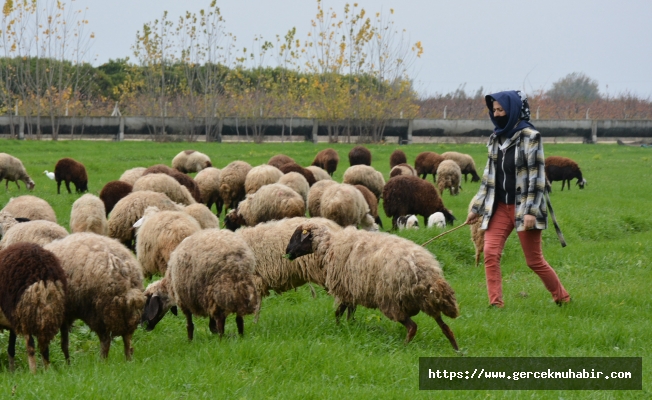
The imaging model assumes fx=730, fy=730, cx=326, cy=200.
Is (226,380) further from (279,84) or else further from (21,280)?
(279,84)

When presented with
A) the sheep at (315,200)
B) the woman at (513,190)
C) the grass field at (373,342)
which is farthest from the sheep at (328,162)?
the woman at (513,190)

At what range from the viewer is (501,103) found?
7754mm

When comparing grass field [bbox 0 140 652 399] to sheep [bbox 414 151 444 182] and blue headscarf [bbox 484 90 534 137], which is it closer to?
blue headscarf [bbox 484 90 534 137]

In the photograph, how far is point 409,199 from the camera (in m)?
14.4

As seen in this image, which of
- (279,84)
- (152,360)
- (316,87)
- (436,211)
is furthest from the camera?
(279,84)

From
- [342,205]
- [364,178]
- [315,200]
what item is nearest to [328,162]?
[364,178]

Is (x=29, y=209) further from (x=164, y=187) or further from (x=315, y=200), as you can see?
(x=315, y=200)

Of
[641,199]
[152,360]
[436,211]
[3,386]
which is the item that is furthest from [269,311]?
[641,199]

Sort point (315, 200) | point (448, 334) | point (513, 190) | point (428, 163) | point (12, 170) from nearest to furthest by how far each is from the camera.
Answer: point (448, 334) → point (513, 190) → point (315, 200) → point (12, 170) → point (428, 163)

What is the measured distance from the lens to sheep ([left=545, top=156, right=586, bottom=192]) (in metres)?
22.1

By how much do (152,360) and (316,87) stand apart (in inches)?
1544

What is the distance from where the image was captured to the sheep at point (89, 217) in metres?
10.8

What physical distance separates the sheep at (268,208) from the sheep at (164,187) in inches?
51.7

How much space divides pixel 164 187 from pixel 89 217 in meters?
2.21
